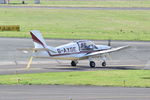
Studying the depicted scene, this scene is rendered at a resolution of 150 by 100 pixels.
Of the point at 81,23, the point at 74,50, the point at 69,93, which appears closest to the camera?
the point at 69,93

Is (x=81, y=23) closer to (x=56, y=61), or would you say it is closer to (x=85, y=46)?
(x=56, y=61)

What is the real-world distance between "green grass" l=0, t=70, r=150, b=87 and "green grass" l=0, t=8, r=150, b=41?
30399 mm

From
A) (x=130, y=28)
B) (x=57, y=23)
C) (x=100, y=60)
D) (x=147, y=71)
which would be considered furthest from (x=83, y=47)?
(x=57, y=23)

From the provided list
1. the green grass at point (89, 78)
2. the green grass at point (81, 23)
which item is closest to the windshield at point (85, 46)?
the green grass at point (89, 78)

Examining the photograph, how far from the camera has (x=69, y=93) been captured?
117 feet

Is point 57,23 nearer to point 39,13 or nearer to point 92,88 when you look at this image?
point 39,13

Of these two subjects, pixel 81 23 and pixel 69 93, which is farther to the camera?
pixel 81 23

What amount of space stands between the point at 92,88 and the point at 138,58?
22844 mm

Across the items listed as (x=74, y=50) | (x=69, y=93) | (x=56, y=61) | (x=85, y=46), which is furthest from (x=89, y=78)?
(x=56, y=61)

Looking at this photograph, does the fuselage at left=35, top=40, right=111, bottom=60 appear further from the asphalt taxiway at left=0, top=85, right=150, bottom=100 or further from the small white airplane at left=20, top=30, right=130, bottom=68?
the asphalt taxiway at left=0, top=85, right=150, bottom=100

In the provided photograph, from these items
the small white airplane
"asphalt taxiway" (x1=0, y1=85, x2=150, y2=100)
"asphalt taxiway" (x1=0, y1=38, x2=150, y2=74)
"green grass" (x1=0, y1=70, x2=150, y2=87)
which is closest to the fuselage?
the small white airplane

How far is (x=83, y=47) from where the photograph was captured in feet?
177

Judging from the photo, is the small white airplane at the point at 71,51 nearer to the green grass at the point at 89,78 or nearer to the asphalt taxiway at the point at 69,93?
the green grass at the point at 89,78

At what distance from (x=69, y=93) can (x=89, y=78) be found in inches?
357
